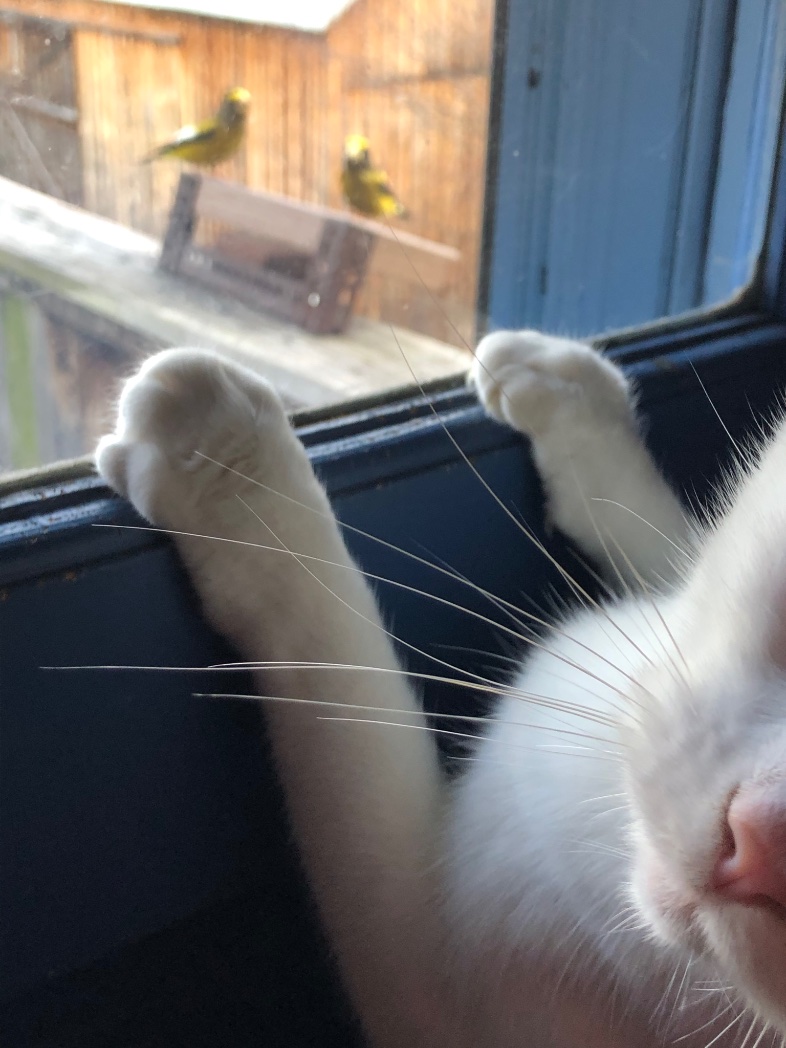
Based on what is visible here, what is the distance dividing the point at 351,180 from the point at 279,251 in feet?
0.31

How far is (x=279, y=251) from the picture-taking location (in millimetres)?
926

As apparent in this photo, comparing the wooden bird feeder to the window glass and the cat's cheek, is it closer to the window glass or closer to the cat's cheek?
the window glass

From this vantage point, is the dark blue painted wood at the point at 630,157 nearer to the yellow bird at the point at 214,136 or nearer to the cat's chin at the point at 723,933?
the yellow bird at the point at 214,136

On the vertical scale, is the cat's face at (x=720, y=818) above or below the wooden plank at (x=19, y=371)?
below

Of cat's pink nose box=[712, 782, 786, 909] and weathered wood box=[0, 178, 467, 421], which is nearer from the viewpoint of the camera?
cat's pink nose box=[712, 782, 786, 909]

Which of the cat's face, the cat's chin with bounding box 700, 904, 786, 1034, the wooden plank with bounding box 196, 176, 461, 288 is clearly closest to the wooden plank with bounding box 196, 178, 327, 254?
the wooden plank with bounding box 196, 176, 461, 288

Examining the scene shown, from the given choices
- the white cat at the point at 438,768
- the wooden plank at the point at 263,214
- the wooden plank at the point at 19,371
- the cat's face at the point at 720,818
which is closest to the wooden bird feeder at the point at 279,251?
the wooden plank at the point at 263,214

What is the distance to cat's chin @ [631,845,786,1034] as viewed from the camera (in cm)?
46

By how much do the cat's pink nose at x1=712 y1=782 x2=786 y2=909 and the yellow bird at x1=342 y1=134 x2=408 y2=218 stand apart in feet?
2.18

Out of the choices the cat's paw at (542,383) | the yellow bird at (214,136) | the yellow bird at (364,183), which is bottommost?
the cat's paw at (542,383)

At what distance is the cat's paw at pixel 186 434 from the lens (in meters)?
0.61

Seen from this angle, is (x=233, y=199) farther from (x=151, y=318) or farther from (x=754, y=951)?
(x=754, y=951)

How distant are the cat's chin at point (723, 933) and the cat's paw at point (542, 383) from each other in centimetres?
37

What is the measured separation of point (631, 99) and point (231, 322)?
19.6 inches
